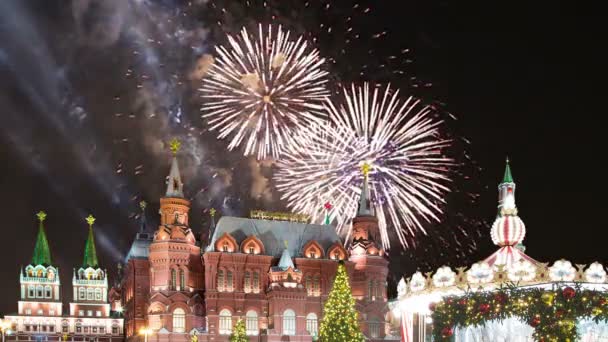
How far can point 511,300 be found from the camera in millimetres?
23312

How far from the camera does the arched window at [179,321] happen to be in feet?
215

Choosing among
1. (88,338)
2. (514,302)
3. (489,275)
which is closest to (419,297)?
(489,275)

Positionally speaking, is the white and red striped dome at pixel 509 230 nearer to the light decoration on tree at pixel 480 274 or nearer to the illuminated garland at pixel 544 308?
the light decoration on tree at pixel 480 274

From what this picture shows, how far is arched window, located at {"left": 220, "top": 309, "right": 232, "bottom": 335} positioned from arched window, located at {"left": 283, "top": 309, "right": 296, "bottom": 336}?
5.08 m

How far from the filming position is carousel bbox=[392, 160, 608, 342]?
22.7 meters

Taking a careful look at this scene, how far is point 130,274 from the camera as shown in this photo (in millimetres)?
75875

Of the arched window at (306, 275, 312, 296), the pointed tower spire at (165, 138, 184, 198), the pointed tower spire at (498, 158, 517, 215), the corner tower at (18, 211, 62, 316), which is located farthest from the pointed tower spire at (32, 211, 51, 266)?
the pointed tower spire at (498, 158, 517, 215)

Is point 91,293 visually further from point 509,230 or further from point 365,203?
point 509,230

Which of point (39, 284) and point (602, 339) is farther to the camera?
point (39, 284)

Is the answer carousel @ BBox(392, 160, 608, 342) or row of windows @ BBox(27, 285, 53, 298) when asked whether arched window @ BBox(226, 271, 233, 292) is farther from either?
carousel @ BBox(392, 160, 608, 342)

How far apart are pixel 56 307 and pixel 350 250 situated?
38941 mm

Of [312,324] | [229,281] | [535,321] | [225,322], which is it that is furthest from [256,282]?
[535,321]

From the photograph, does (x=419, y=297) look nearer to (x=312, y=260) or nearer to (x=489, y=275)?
(x=489, y=275)

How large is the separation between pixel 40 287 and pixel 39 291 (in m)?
0.49
